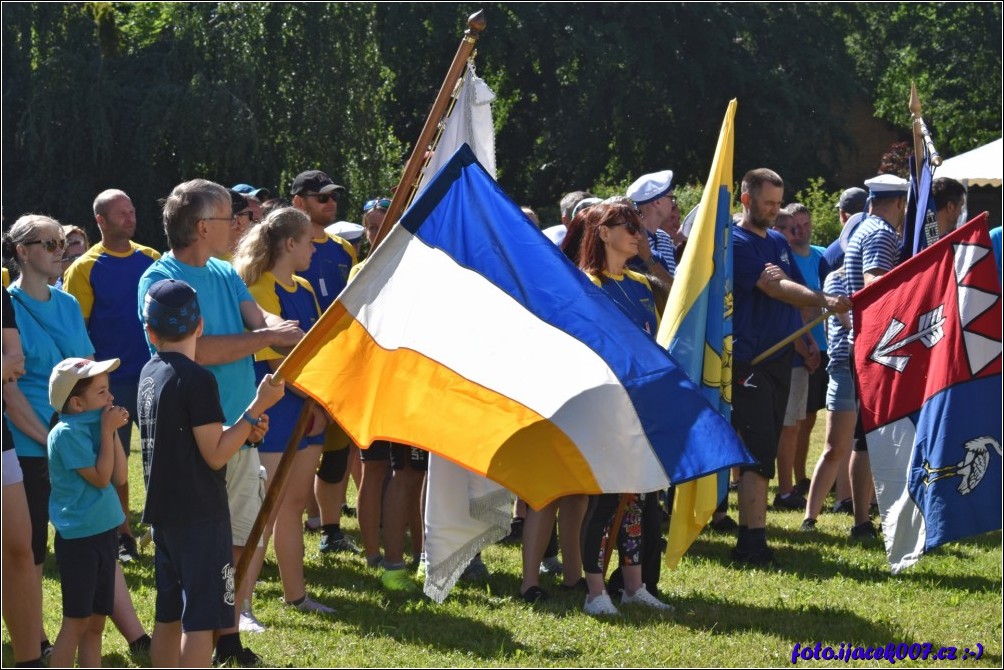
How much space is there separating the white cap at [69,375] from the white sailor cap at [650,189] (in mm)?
Result: 3941

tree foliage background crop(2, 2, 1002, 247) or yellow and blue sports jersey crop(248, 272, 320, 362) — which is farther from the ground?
tree foliage background crop(2, 2, 1002, 247)

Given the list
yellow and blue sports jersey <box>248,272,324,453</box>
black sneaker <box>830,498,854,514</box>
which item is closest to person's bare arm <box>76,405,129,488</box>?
yellow and blue sports jersey <box>248,272,324,453</box>

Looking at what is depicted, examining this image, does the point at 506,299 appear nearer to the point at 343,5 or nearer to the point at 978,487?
the point at 978,487

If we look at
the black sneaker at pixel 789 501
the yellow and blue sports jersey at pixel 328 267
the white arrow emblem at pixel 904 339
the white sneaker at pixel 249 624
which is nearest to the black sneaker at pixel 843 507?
the black sneaker at pixel 789 501

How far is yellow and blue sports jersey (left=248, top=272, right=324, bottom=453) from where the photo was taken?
5.52m

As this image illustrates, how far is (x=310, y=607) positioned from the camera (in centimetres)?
573

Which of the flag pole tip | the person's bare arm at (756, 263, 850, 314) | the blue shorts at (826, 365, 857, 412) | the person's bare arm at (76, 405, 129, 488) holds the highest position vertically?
the flag pole tip

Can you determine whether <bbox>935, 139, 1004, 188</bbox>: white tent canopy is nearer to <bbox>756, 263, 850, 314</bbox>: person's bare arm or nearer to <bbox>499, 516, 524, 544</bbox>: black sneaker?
<bbox>756, 263, 850, 314</bbox>: person's bare arm

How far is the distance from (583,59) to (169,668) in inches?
1246

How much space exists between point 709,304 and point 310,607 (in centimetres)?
236

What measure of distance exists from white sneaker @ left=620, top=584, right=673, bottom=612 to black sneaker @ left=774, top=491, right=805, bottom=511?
117 inches

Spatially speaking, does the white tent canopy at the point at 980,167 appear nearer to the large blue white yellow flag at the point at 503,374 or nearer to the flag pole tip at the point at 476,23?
the flag pole tip at the point at 476,23

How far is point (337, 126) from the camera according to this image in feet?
78.7

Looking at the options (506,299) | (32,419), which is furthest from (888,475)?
(32,419)
